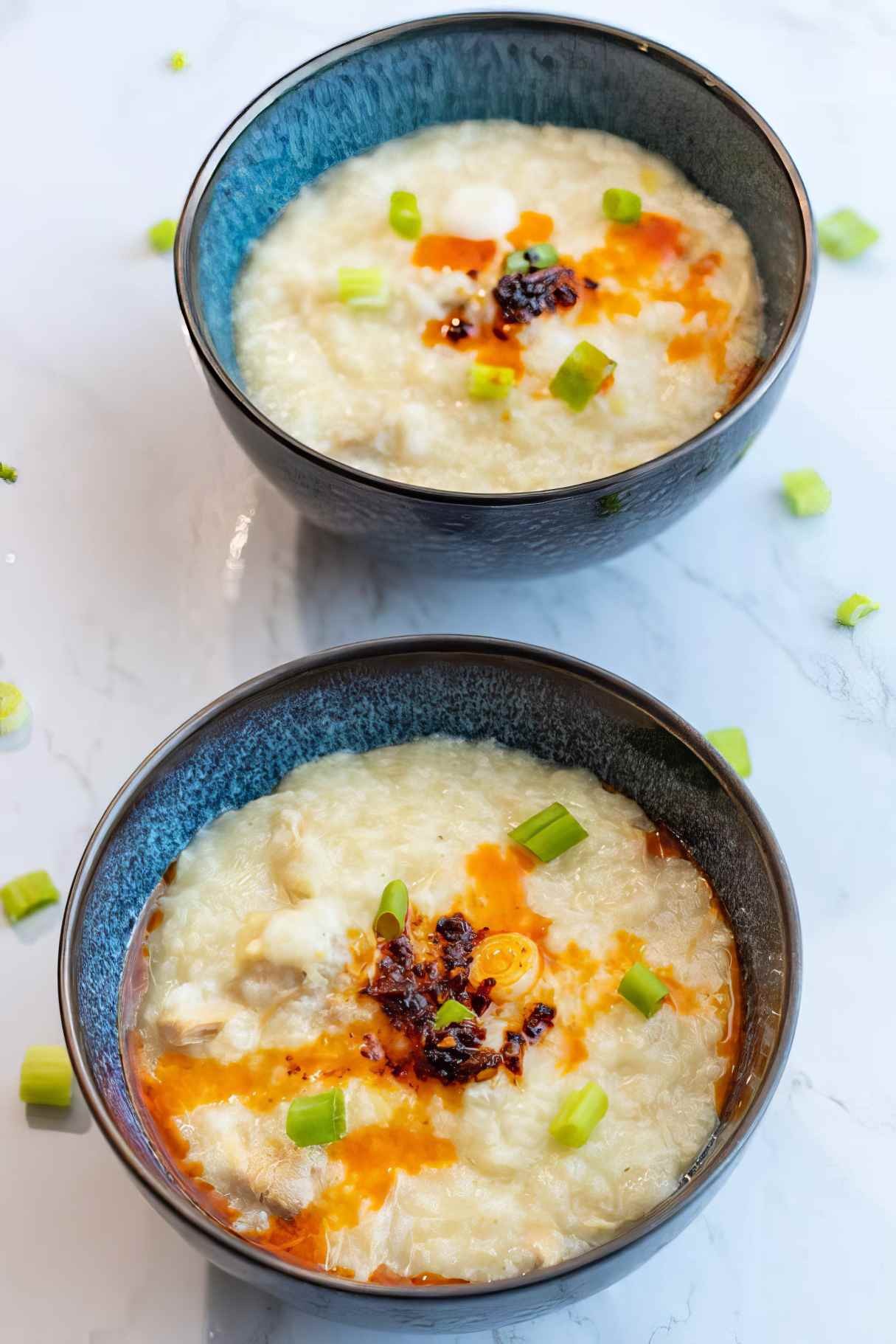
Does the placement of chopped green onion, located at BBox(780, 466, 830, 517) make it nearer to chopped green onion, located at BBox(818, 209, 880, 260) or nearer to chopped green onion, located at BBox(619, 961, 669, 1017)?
chopped green onion, located at BBox(818, 209, 880, 260)

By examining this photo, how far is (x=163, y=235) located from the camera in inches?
133

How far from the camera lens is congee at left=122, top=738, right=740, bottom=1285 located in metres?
2.04

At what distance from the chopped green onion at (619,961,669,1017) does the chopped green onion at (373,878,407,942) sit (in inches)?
12.9

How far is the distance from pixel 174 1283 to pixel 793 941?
3.56 ft

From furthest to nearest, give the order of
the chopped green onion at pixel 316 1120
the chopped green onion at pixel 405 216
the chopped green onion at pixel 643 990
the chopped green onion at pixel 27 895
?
the chopped green onion at pixel 405 216, the chopped green onion at pixel 27 895, the chopped green onion at pixel 643 990, the chopped green onion at pixel 316 1120

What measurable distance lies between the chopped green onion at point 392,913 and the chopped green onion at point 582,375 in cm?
100

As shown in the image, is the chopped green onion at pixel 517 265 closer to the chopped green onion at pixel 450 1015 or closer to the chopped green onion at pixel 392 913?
the chopped green onion at pixel 392 913

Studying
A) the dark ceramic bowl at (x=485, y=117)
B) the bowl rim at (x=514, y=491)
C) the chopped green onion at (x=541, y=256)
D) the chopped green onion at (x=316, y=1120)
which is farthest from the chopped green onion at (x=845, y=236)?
the chopped green onion at (x=316, y=1120)

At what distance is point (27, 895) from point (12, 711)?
0.38m

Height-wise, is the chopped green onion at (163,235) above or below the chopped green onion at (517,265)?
below

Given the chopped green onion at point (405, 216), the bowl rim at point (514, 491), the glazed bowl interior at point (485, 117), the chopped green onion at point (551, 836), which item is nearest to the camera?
the chopped green onion at point (551, 836)

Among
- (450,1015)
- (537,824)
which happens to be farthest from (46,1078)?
(537,824)

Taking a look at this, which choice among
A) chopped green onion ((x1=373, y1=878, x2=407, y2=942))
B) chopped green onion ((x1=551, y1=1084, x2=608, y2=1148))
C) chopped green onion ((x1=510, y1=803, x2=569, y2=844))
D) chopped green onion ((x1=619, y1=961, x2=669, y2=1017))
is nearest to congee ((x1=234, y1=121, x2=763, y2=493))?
chopped green onion ((x1=510, y1=803, x2=569, y2=844))

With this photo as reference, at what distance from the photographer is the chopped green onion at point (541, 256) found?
116 inches
